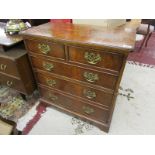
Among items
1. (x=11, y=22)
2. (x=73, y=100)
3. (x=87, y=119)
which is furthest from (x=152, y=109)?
(x=11, y=22)

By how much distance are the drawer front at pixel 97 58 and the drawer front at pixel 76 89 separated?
245 millimetres

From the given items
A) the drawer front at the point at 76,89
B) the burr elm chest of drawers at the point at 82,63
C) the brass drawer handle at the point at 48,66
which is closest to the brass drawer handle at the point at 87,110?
the burr elm chest of drawers at the point at 82,63

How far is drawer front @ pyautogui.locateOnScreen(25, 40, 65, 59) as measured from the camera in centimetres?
98

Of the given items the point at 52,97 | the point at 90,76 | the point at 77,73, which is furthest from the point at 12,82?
the point at 90,76

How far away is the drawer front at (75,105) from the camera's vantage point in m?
1.24

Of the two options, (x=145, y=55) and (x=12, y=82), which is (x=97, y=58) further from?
(x=145, y=55)

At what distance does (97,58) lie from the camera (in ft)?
2.91

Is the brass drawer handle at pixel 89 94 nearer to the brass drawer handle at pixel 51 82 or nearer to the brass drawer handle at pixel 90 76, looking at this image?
the brass drawer handle at pixel 90 76

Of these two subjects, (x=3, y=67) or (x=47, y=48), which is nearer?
(x=47, y=48)

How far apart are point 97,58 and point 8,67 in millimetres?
897

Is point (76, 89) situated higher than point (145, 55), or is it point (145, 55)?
point (76, 89)

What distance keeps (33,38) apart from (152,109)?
145 cm
